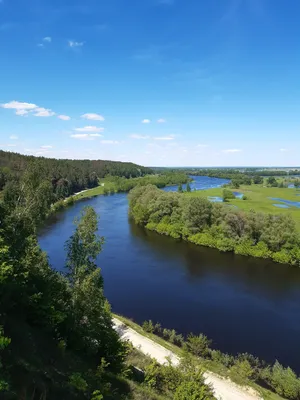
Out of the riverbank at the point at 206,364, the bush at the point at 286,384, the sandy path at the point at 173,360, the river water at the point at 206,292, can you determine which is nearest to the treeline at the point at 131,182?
the river water at the point at 206,292

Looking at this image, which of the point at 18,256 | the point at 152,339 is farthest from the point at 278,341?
the point at 18,256

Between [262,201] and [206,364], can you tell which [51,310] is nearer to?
[206,364]

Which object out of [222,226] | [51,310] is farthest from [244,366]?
[222,226]

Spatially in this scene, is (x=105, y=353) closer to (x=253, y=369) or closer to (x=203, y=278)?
(x=253, y=369)

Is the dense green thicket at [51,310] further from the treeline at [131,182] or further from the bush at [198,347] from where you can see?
the treeline at [131,182]

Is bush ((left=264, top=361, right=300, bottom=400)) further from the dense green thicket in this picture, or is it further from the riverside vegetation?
the dense green thicket
